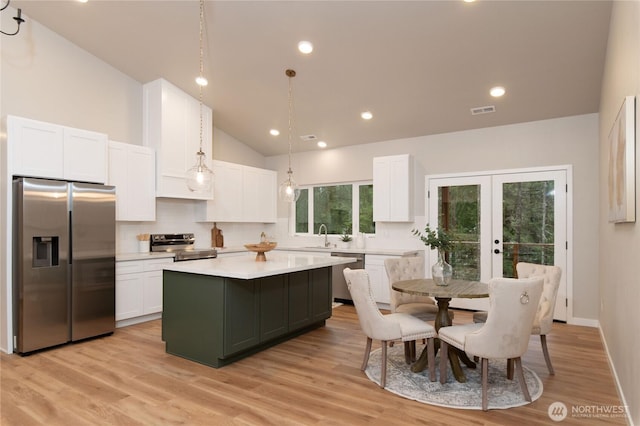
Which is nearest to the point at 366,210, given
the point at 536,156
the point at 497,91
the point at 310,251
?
the point at 310,251

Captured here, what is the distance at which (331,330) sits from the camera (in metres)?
4.70

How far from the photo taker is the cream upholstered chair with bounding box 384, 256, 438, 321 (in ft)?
12.3

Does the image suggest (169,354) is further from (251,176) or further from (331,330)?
(251,176)

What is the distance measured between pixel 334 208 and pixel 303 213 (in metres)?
0.72

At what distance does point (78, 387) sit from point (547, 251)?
544 cm

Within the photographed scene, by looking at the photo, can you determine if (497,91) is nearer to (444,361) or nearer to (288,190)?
(288,190)


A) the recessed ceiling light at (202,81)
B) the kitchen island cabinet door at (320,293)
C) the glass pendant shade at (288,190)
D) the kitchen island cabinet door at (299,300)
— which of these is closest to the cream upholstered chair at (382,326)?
the kitchen island cabinet door at (299,300)

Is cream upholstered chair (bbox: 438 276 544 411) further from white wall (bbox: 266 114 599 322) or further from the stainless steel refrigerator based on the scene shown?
the stainless steel refrigerator

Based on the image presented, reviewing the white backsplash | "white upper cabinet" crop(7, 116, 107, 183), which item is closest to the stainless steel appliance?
the white backsplash

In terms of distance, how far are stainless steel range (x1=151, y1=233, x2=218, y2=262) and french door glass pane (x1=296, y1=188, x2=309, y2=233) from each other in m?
2.15

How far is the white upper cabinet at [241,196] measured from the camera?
6355 millimetres

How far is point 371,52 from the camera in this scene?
4137 millimetres

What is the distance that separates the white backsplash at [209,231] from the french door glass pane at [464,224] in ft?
1.43

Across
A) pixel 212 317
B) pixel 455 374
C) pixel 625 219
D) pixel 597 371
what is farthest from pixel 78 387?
pixel 597 371
